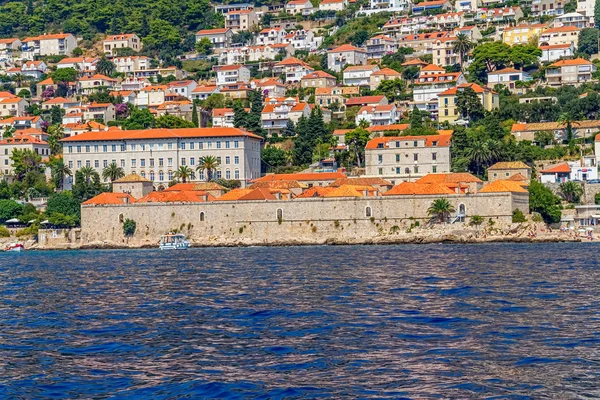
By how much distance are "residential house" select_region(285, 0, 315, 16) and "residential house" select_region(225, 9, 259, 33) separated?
503 cm

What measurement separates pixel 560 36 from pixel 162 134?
48829mm

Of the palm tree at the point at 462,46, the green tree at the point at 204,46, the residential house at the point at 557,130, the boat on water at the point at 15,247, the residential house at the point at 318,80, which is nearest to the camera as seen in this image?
the boat on water at the point at 15,247

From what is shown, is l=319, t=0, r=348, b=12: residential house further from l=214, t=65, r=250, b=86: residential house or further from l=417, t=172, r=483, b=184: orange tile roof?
l=417, t=172, r=483, b=184: orange tile roof

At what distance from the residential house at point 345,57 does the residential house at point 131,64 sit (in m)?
25.1

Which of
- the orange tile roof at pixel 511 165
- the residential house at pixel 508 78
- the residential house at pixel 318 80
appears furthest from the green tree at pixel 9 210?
the residential house at pixel 508 78

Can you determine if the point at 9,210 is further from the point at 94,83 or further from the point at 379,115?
the point at 94,83

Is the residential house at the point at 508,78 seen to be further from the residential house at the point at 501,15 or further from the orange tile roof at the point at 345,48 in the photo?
the residential house at the point at 501,15

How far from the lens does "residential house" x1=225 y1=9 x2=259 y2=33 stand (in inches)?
5468

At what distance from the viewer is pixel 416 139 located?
77562mm

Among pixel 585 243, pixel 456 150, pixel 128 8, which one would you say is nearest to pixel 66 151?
pixel 456 150

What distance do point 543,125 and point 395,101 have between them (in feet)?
70.4

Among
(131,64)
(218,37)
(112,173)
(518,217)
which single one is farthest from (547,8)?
(518,217)

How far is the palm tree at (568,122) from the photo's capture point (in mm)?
77938

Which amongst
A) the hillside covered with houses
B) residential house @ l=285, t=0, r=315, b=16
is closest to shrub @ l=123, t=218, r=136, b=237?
the hillside covered with houses
